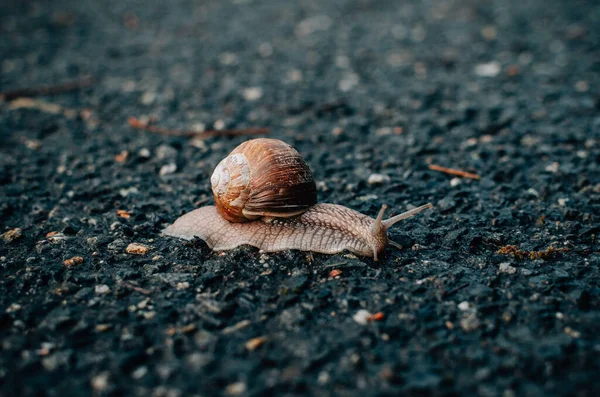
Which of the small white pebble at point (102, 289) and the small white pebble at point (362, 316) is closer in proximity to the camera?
the small white pebble at point (362, 316)

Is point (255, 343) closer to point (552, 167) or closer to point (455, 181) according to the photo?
point (455, 181)

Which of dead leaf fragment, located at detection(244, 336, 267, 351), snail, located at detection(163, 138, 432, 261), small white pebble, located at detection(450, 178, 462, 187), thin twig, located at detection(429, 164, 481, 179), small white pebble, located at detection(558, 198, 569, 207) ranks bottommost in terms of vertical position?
small white pebble, located at detection(558, 198, 569, 207)

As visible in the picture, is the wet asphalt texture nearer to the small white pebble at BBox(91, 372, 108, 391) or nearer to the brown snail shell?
the small white pebble at BBox(91, 372, 108, 391)

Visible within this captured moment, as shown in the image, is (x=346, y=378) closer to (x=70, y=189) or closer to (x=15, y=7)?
(x=70, y=189)

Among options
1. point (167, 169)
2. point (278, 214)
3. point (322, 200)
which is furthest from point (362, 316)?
point (167, 169)

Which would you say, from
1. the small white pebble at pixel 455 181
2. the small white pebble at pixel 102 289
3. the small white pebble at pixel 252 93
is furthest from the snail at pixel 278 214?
the small white pebble at pixel 252 93

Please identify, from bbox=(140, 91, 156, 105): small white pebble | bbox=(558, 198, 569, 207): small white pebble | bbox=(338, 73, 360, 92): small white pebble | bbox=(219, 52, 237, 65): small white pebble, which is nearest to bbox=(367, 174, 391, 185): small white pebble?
bbox=(558, 198, 569, 207): small white pebble

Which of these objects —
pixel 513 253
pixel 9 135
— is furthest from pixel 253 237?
pixel 9 135

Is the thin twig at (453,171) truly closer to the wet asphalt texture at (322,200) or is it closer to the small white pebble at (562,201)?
the wet asphalt texture at (322,200)
